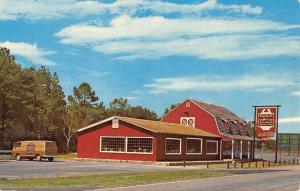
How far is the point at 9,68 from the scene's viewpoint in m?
75.8

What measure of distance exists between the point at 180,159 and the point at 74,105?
132ft

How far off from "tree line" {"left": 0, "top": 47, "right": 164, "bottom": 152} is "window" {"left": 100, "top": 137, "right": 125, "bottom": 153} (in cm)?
988

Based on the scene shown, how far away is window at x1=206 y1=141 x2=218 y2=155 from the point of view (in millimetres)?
65000

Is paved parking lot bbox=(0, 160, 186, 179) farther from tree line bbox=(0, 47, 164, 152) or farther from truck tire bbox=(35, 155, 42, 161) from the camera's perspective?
tree line bbox=(0, 47, 164, 152)

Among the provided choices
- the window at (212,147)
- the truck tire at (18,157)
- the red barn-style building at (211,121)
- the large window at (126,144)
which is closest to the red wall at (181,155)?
the window at (212,147)

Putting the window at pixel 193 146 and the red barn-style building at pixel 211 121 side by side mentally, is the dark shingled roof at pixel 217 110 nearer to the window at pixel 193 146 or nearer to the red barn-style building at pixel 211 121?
the red barn-style building at pixel 211 121

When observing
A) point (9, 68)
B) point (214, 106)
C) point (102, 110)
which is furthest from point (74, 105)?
point (214, 106)

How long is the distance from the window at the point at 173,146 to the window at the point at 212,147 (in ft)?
25.7

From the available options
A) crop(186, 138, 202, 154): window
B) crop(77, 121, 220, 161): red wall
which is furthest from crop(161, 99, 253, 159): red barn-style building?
crop(77, 121, 220, 161): red wall

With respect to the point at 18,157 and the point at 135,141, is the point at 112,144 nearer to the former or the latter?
the point at 135,141

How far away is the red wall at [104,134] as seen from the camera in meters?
54.7

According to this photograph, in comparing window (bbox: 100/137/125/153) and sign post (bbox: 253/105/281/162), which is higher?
sign post (bbox: 253/105/281/162)

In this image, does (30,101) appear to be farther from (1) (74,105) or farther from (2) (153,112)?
(2) (153,112)

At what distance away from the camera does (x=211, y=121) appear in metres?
69.8
